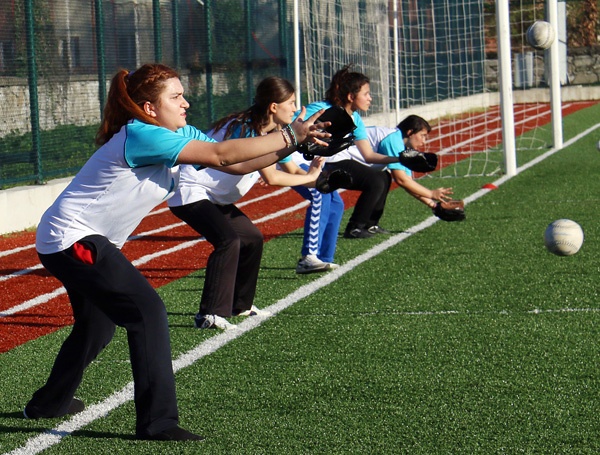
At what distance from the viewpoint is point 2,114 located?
44.0 ft

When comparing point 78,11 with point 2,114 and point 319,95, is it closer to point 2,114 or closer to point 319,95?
point 2,114

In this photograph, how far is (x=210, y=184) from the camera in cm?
788

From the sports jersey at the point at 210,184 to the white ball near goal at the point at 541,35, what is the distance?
12.4m

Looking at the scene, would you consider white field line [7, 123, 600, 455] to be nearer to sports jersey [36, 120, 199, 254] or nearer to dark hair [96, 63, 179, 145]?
sports jersey [36, 120, 199, 254]

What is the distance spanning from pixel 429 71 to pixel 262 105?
76.7 feet

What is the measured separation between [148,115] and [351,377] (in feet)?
6.89

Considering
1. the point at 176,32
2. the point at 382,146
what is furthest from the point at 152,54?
the point at 382,146

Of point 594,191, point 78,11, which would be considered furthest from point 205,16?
point 594,191

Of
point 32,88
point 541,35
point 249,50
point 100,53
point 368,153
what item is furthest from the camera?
point 249,50

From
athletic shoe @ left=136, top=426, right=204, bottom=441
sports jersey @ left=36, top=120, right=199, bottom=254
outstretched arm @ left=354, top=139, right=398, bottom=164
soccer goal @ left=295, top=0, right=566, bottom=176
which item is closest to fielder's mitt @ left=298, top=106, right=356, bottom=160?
sports jersey @ left=36, top=120, right=199, bottom=254

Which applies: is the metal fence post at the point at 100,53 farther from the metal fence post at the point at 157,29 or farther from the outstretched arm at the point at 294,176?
the outstretched arm at the point at 294,176

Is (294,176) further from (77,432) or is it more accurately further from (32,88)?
(32,88)

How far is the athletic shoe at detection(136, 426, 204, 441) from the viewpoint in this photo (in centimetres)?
510

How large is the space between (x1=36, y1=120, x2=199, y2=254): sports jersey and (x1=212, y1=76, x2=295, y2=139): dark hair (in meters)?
2.66
